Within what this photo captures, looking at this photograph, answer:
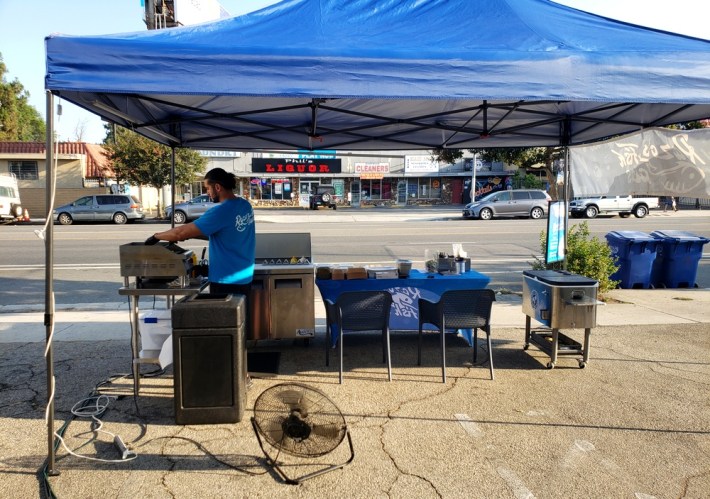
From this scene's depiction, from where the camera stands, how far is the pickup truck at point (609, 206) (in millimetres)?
27753

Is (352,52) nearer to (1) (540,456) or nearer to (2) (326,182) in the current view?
(1) (540,456)

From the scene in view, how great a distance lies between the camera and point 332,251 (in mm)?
14852

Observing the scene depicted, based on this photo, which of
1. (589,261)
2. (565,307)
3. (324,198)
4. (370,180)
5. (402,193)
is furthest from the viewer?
(402,193)

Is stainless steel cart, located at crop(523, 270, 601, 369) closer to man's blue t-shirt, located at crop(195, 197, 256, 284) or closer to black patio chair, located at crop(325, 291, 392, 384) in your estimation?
black patio chair, located at crop(325, 291, 392, 384)

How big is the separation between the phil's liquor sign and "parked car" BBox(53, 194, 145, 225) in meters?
15.2

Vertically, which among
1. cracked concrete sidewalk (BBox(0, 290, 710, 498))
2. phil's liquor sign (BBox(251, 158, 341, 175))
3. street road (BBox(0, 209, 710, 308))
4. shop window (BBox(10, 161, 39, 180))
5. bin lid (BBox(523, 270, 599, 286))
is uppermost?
phil's liquor sign (BBox(251, 158, 341, 175))

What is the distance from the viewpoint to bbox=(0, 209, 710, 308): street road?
398 inches

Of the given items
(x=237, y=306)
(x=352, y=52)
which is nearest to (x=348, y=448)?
(x=237, y=306)

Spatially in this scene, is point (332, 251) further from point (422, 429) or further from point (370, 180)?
point (370, 180)

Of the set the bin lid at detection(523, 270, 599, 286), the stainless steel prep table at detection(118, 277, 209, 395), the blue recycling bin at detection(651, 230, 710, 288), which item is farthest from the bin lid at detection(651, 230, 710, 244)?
the stainless steel prep table at detection(118, 277, 209, 395)

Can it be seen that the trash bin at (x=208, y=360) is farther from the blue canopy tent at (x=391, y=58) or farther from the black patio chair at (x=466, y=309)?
the black patio chair at (x=466, y=309)

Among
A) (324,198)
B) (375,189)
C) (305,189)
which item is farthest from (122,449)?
(375,189)

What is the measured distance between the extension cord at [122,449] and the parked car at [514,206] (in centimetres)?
2508

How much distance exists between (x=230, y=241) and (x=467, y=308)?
2.41m
